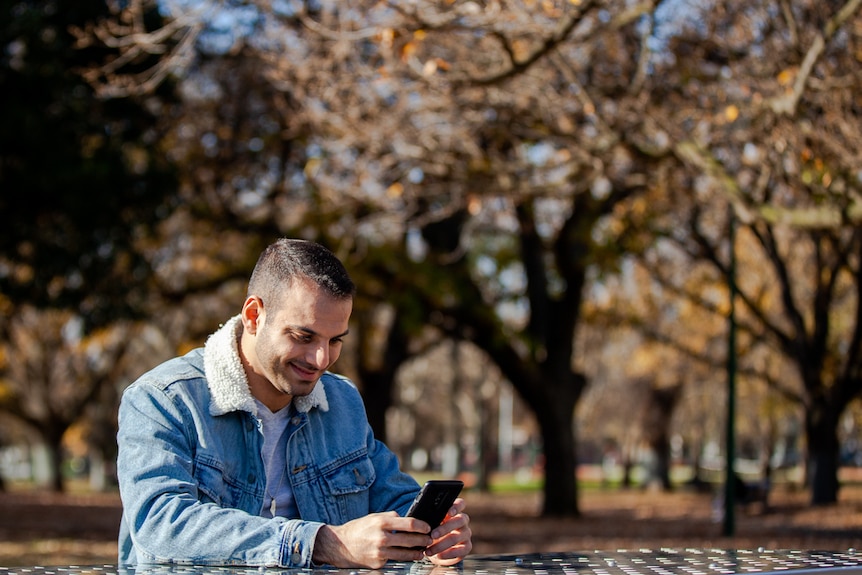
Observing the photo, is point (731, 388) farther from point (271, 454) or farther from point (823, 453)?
point (271, 454)

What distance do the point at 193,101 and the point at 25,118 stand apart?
160 inches

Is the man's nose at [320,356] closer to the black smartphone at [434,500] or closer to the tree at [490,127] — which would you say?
the black smartphone at [434,500]

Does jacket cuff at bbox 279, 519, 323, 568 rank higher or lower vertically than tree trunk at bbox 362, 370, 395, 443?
lower

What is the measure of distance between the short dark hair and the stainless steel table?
2.32ft

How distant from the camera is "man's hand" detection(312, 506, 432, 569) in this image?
2.51 meters

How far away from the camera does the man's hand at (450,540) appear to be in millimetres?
2822

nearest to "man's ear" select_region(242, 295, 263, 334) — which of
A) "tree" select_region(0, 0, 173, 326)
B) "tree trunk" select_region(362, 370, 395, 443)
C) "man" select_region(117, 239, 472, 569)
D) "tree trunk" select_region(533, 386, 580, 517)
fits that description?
"man" select_region(117, 239, 472, 569)

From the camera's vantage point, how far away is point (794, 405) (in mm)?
26875

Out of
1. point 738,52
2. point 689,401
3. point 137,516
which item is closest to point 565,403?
point 738,52

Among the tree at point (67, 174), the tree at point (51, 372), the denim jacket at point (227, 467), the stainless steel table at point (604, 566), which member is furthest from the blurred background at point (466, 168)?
the stainless steel table at point (604, 566)

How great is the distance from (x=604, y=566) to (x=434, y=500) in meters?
0.41

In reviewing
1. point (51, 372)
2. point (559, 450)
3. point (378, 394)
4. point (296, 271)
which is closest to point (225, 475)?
point (296, 271)

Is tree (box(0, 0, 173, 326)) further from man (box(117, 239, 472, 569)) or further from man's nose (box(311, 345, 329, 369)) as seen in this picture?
man's nose (box(311, 345, 329, 369))

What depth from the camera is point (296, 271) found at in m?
2.84
